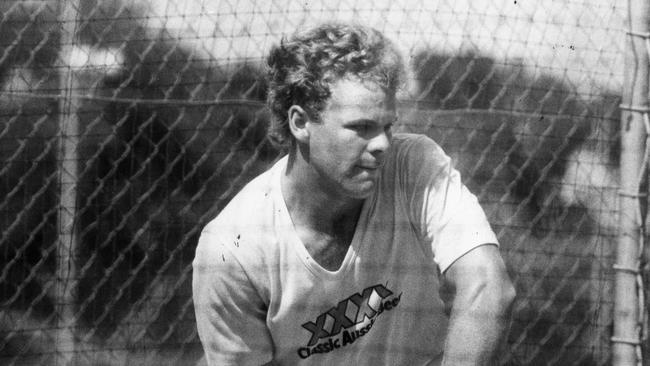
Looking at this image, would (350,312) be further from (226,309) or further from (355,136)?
(355,136)

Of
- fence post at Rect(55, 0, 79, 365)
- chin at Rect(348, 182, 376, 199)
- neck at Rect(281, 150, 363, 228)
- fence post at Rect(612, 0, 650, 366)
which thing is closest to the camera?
chin at Rect(348, 182, 376, 199)

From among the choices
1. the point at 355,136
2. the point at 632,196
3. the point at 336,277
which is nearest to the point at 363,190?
the point at 355,136

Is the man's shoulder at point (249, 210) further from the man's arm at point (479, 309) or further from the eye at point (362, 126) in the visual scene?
the man's arm at point (479, 309)

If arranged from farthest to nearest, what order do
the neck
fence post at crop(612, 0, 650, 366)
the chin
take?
fence post at crop(612, 0, 650, 366)
the neck
the chin

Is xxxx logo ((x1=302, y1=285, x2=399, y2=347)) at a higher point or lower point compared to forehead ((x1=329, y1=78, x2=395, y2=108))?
lower

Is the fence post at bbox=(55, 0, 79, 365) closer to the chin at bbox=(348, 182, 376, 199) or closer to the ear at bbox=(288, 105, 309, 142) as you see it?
the ear at bbox=(288, 105, 309, 142)

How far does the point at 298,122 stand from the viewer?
2.29 meters

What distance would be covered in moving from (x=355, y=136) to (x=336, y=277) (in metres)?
0.30

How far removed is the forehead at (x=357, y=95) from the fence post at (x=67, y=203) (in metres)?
1.23

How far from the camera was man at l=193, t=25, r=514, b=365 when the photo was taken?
214cm

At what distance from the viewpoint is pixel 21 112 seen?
3.27 meters

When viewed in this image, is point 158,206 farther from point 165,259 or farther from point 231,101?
point 231,101

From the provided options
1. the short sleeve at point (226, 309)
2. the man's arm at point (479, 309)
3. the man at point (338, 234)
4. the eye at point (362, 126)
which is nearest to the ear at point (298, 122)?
the man at point (338, 234)

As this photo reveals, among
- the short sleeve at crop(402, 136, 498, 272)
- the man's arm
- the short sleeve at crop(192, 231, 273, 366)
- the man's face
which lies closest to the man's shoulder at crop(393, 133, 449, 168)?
the short sleeve at crop(402, 136, 498, 272)
